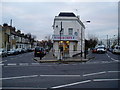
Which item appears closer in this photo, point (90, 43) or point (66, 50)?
point (66, 50)

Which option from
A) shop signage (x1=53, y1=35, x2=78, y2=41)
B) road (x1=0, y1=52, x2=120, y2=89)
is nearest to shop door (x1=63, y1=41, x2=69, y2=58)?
shop signage (x1=53, y1=35, x2=78, y2=41)

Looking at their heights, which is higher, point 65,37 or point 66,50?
point 65,37

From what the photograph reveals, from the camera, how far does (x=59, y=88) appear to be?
9.61m

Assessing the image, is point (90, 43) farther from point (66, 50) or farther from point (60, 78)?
point (60, 78)

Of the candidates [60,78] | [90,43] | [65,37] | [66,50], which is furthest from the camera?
[90,43]

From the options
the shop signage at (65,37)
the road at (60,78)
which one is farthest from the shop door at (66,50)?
the road at (60,78)

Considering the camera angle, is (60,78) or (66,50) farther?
(66,50)

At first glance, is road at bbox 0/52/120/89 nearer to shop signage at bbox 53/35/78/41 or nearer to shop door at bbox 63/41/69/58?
shop door at bbox 63/41/69/58

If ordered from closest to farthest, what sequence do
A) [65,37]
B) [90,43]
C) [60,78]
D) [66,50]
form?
[60,78] → [66,50] → [65,37] → [90,43]

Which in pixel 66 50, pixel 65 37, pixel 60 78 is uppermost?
pixel 65 37

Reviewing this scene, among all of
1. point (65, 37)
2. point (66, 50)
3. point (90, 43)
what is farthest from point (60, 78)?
point (90, 43)

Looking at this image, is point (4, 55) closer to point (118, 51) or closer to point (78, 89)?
point (118, 51)

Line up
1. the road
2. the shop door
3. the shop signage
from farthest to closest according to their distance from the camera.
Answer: the shop signage, the shop door, the road

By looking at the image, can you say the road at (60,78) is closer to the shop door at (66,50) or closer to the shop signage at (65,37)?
the shop door at (66,50)
